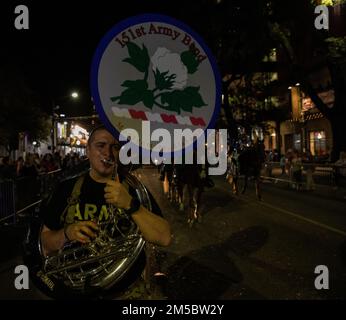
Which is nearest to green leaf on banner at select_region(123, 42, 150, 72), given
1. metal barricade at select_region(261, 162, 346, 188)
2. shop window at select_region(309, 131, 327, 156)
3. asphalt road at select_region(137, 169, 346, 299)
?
asphalt road at select_region(137, 169, 346, 299)

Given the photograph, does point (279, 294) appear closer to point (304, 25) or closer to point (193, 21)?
point (304, 25)

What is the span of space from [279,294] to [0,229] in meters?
7.94

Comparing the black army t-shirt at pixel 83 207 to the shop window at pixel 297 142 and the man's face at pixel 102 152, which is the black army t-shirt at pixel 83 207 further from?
the shop window at pixel 297 142

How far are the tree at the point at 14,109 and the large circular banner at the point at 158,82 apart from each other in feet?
91.2

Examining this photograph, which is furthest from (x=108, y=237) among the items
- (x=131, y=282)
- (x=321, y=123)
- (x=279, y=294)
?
(x=321, y=123)

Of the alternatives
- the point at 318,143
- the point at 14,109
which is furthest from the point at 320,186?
the point at 14,109

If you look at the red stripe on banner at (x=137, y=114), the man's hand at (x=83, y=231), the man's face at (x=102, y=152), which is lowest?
the man's hand at (x=83, y=231)

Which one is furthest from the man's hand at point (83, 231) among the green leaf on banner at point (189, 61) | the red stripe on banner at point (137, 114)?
the green leaf on banner at point (189, 61)

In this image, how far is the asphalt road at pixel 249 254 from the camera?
5.64 meters

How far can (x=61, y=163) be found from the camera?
23.5m

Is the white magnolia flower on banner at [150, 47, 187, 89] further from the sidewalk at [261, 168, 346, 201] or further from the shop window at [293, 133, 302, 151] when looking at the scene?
the shop window at [293, 133, 302, 151]

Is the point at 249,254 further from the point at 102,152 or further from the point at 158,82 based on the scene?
the point at 158,82

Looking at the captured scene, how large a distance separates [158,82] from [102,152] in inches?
19.8
